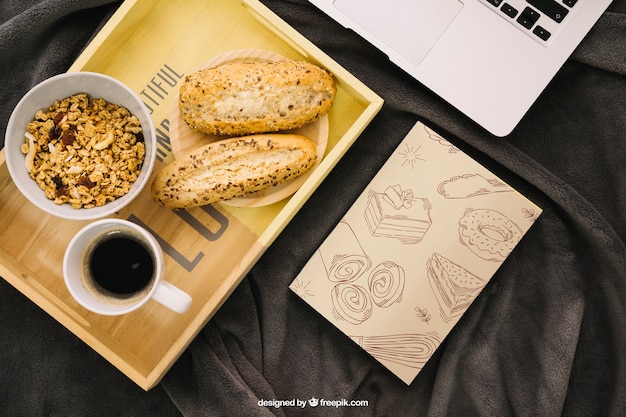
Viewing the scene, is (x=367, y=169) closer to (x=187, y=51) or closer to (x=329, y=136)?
(x=329, y=136)

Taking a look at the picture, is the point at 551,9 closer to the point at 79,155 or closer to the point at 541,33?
the point at 541,33

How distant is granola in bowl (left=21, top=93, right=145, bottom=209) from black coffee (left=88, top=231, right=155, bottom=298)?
0.07 metres

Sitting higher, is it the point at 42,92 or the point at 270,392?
the point at 42,92

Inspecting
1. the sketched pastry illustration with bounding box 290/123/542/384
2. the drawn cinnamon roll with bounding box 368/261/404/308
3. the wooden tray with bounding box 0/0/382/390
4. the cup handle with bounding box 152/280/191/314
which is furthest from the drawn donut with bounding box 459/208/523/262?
the cup handle with bounding box 152/280/191/314

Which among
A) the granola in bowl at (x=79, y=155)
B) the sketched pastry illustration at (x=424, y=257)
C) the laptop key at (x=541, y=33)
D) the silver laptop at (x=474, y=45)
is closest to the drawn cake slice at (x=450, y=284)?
the sketched pastry illustration at (x=424, y=257)

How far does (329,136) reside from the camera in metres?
0.81

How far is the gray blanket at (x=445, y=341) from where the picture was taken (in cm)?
83

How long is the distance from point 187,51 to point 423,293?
488 mm

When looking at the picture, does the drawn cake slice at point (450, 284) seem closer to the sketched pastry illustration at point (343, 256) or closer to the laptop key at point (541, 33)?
the sketched pastry illustration at point (343, 256)

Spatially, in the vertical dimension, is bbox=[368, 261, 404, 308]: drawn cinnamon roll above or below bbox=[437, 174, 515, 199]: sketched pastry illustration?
below

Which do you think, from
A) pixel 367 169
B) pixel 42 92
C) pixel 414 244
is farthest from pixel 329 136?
pixel 42 92

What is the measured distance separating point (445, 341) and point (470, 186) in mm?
240

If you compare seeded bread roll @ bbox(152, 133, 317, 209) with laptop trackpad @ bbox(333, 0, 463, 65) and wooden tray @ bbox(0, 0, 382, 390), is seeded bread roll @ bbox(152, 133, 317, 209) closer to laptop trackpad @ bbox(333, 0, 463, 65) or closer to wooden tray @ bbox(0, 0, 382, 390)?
wooden tray @ bbox(0, 0, 382, 390)

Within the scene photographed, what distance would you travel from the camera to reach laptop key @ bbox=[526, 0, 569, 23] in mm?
736
